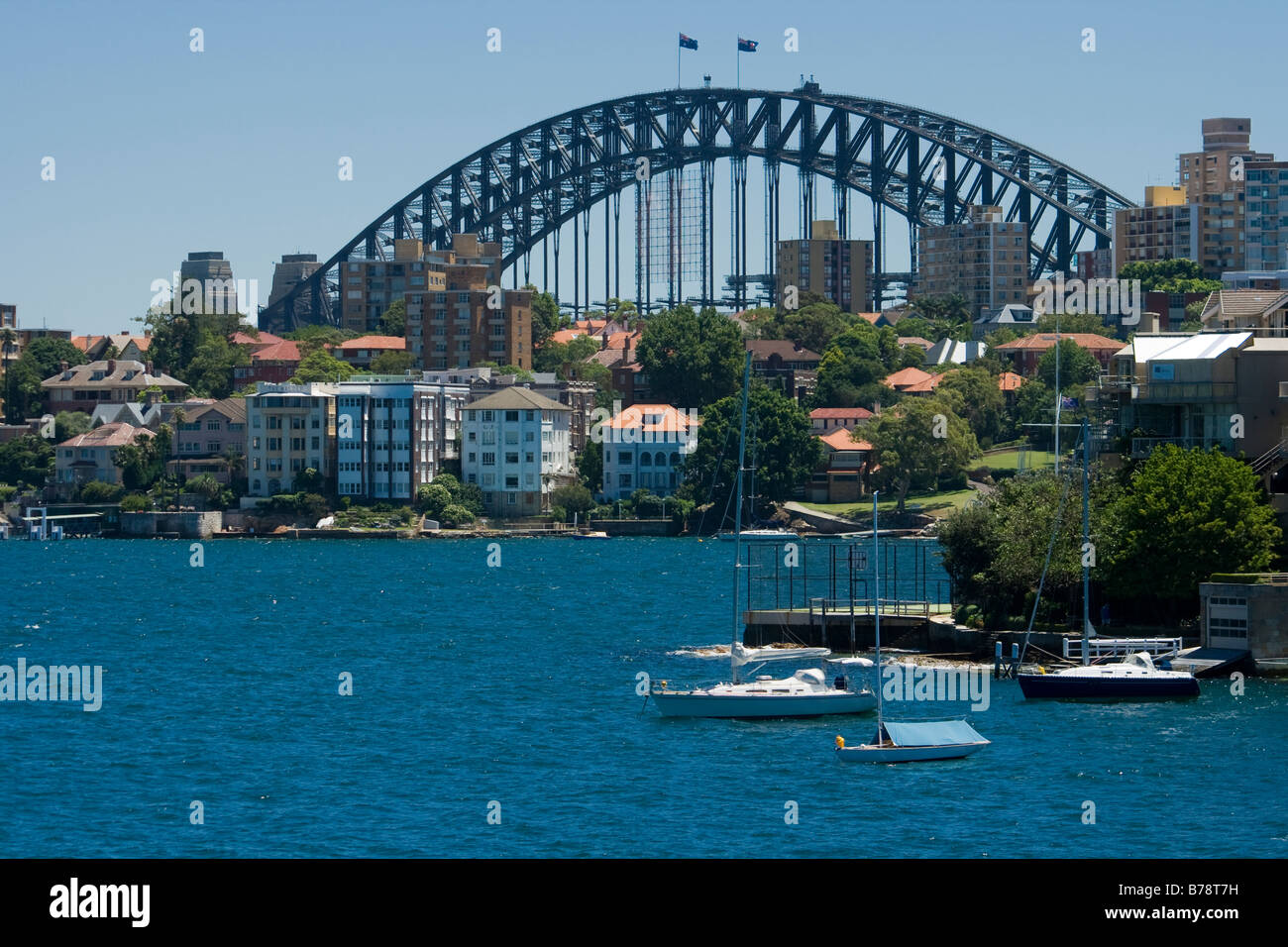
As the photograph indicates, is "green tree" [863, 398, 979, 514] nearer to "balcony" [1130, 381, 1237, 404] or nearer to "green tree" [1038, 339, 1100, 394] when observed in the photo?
"green tree" [1038, 339, 1100, 394]

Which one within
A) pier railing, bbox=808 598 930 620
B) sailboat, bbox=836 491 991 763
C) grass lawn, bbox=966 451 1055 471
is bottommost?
sailboat, bbox=836 491 991 763

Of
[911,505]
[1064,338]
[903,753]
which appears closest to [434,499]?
[911,505]

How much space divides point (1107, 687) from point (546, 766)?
627 inches

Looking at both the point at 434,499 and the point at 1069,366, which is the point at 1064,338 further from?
the point at 434,499

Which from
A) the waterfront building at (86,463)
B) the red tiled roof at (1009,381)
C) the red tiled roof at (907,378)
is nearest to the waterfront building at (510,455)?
the waterfront building at (86,463)

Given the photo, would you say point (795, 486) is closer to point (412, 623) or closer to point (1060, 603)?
point (412, 623)

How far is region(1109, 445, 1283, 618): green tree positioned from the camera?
189ft

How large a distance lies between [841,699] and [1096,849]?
16.4 metres

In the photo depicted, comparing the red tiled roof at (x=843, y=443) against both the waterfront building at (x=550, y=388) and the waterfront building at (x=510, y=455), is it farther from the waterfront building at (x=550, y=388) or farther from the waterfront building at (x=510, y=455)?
the waterfront building at (x=550, y=388)

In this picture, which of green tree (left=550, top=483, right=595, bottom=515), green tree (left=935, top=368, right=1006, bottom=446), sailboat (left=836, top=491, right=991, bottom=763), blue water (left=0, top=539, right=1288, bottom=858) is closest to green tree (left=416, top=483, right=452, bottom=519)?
green tree (left=550, top=483, right=595, bottom=515)

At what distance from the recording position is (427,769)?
45531 millimetres

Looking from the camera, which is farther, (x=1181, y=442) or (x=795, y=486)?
(x=795, y=486)

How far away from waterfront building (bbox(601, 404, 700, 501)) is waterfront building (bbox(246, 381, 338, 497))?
24165mm
